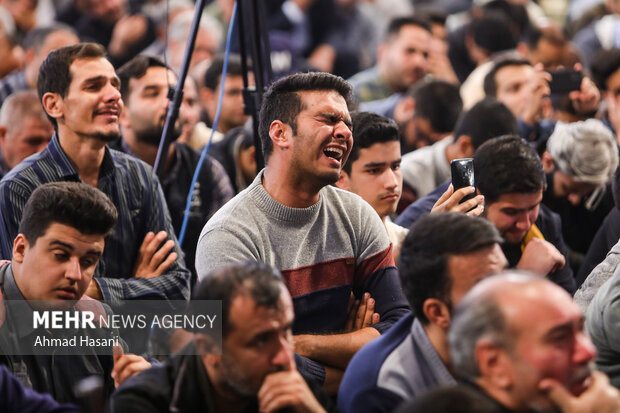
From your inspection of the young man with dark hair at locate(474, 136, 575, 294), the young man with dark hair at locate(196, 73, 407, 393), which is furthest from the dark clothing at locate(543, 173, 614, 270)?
the young man with dark hair at locate(196, 73, 407, 393)

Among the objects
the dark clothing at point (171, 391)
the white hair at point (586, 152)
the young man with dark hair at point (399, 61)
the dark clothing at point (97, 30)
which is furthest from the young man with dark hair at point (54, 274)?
the dark clothing at point (97, 30)

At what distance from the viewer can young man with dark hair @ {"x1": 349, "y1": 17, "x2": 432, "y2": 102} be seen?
6387mm

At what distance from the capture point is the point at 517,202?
355 cm

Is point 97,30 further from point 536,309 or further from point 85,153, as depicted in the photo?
point 536,309

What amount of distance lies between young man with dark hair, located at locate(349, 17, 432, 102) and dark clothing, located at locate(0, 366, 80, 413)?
4.34 metres

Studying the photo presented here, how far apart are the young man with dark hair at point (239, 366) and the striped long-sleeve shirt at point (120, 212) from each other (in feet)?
3.16

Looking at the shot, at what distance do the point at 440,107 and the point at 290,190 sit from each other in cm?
244

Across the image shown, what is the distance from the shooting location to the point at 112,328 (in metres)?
2.98

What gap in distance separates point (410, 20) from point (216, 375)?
4783 mm

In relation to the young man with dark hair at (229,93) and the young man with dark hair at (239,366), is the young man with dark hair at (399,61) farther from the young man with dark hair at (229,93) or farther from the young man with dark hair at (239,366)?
the young man with dark hair at (239,366)

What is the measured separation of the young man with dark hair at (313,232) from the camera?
113 inches

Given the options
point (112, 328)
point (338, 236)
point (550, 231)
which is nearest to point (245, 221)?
point (338, 236)

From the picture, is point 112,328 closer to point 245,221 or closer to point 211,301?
point 245,221

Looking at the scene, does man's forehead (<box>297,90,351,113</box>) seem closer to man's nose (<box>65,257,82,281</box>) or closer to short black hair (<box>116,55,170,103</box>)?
man's nose (<box>65,257,82,281</box>)
